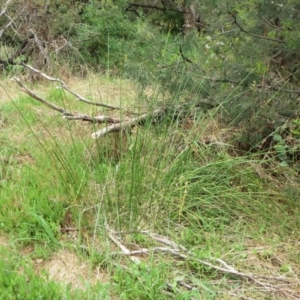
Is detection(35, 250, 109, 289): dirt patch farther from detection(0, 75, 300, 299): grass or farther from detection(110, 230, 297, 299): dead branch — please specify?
detection(110, 230, 297, 299): dead branch

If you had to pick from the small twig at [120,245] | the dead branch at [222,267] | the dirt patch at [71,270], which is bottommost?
the dirt patch at [71,270]

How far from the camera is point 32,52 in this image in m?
7.55

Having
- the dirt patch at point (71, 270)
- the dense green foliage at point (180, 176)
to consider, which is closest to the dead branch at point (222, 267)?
the dense green foliage at point (180, 176)

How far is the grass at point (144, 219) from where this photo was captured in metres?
2.58

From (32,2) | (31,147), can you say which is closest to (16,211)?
(31,147)

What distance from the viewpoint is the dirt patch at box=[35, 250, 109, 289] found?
2615mm

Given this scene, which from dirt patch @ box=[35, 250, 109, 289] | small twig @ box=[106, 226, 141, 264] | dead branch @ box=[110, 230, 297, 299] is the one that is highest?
dead branch @ box=[110, 230, 297, 299]

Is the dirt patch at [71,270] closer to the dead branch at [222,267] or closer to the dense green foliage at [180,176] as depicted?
the dense green foliage at [180,176]

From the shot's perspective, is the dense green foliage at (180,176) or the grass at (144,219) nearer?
the grass at (144,219)

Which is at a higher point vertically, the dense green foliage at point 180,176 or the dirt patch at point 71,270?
the dense green foliage at point 180,176

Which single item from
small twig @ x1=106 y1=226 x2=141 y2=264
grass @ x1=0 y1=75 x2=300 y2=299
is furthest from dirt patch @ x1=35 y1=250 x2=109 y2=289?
small twig @ x1=106 y1=226 x2=141 y2=264

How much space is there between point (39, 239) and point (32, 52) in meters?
5.22

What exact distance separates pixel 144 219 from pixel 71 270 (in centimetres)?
62

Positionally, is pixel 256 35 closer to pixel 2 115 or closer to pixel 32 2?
pixel 2 115
